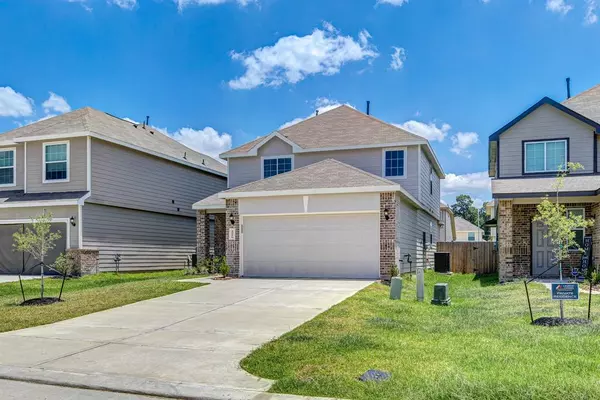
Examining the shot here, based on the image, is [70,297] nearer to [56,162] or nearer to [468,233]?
[56,162]

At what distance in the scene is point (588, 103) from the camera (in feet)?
64.1

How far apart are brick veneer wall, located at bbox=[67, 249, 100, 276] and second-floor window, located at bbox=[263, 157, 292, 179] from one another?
7.75 metres

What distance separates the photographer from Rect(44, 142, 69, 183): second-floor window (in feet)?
65.3

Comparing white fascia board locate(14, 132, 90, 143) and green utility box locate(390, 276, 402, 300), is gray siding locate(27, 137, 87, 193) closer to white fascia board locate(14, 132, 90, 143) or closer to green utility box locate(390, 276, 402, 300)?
white fascia board locate(14, 132, 90, 143)

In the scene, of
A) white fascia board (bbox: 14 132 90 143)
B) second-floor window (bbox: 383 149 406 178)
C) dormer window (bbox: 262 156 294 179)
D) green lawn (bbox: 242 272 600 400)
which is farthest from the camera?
dormer window (bbox: 262 156 294 179)

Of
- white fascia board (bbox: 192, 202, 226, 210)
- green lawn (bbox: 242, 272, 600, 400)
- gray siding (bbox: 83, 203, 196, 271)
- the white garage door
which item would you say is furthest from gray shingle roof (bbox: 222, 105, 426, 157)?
green lawn (bbox: 242, 272, 600, 400)

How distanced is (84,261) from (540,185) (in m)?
16.5

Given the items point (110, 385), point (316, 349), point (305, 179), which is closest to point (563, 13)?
point (305, 179)

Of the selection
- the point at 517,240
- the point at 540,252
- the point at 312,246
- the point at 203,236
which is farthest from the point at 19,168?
the point at 540,252

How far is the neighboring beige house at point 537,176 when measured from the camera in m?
16.5

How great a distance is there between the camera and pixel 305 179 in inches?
679

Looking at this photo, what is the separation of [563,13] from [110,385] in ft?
49.2

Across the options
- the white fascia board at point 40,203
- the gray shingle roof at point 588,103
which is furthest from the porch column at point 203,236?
the gray shingle roof at point 588,103

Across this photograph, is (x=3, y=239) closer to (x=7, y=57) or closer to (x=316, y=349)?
(x=7, y=57)
